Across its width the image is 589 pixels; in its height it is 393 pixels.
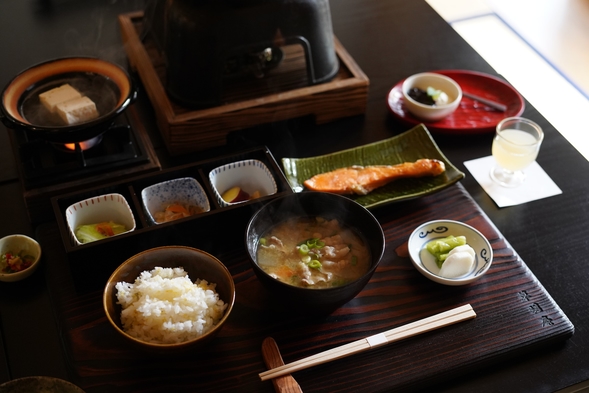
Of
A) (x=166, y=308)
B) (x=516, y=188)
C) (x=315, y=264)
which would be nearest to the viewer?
(x=166, y=308)

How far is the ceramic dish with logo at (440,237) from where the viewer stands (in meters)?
1.77

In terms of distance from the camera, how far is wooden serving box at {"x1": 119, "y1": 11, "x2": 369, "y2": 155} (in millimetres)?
2203

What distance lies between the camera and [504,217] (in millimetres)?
2064

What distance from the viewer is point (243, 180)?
6.65 feet

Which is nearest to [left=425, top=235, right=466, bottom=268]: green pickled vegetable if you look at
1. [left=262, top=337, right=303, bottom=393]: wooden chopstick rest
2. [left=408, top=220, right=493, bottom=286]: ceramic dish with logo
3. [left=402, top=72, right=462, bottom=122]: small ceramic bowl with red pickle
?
[left=408, top=220, right=493, bottom=286]: ceramic dish with logo

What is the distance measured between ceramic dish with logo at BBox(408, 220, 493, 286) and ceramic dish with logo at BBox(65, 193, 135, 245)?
871mm

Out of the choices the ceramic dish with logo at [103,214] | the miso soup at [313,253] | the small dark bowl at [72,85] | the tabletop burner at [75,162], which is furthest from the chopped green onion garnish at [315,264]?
the small dark bowl at [72,85]

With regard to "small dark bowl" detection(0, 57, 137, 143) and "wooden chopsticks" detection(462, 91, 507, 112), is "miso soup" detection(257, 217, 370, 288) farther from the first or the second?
"wooden chopsticks" detection(462, 91, 507, 112)

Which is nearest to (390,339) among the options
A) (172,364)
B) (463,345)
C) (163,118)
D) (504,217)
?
(463,345)

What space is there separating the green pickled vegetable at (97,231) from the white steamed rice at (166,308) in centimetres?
25

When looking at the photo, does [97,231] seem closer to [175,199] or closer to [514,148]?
[175,199]

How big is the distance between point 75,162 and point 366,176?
99 cm

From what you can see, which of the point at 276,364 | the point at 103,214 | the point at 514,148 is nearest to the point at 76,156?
the point at 103,214

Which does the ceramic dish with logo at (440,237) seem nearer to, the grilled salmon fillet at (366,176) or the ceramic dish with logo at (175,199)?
the grilled salmon fillet at (366,176)
